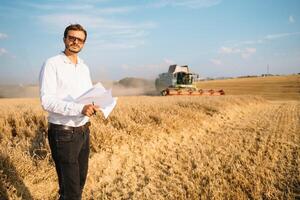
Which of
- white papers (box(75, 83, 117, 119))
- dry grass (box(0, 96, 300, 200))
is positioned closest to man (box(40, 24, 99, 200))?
white papers (box(75, 83, 117, 119))

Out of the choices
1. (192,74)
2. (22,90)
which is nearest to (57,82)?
(192,74)

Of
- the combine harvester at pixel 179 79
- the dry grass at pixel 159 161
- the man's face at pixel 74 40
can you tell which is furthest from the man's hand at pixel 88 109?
the combine harvester at pixel 179 79

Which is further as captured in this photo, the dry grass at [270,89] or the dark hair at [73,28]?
the dry grass at [270,89]

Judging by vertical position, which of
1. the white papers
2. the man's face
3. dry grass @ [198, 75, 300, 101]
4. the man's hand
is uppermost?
the man's face

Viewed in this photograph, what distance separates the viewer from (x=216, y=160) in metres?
5.78

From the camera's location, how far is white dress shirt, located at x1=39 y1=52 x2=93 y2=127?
9.14ft

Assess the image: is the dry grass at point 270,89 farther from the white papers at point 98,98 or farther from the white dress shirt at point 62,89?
the white dress shirt at point 62,89

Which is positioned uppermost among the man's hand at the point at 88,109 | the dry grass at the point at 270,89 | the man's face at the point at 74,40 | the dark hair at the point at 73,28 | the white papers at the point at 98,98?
the dark hair at the point at 73,28

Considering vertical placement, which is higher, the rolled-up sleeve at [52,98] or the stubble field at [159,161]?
the rolled-up sleeve at [52,98]

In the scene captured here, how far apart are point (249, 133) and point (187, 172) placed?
4.07m

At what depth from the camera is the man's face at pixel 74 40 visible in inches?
119

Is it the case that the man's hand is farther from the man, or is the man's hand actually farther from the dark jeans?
the dark jeans

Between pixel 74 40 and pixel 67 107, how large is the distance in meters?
0.68

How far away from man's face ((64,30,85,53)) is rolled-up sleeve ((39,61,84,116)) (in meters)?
0.29
